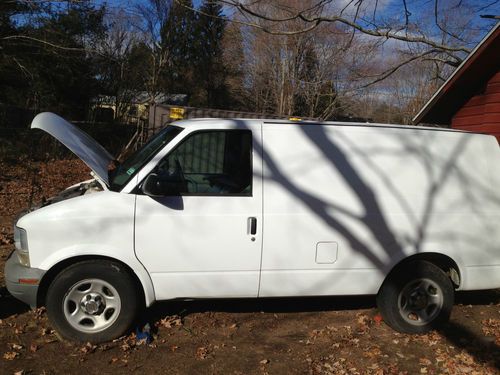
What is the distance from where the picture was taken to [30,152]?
14641 millimetres

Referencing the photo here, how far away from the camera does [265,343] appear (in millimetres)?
4352

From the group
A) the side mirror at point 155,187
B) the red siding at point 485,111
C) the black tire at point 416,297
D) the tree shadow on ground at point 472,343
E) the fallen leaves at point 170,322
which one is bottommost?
the tree shadow on ground at point 472,343

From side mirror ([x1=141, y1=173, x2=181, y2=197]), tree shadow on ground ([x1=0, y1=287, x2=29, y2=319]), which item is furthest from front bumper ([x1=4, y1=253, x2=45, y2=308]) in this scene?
side mirror ([x1=141, y1=173, x2=181, y2=197])

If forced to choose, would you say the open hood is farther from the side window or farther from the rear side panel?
the rear side panel

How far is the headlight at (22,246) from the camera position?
3.92 metres

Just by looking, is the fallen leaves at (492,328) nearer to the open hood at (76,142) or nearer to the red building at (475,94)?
the red building at (475,94)

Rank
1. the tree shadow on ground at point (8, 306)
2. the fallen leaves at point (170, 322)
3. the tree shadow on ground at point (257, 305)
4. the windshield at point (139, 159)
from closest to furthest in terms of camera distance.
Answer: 1. the windshield at point (139, 159)
2. the fallen leaves at point (170, 322)
3. the tree shadow on ground at point (8, 306)
4. the tree shadow on ground at point (257, 305)

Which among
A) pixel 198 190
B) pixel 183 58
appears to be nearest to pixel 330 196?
pixel 198 190

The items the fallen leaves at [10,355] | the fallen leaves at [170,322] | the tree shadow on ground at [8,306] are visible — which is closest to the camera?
the fallen leaves at [10,355]

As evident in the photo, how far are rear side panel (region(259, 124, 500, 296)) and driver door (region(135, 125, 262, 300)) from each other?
6.5 inches

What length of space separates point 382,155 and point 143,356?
9.32 ft

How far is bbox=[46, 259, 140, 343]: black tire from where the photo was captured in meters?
3.95

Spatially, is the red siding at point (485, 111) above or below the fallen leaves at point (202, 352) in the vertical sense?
above

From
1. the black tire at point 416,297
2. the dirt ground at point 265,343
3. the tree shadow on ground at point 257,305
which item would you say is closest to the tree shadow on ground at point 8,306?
the dirt ground at point 265,343
